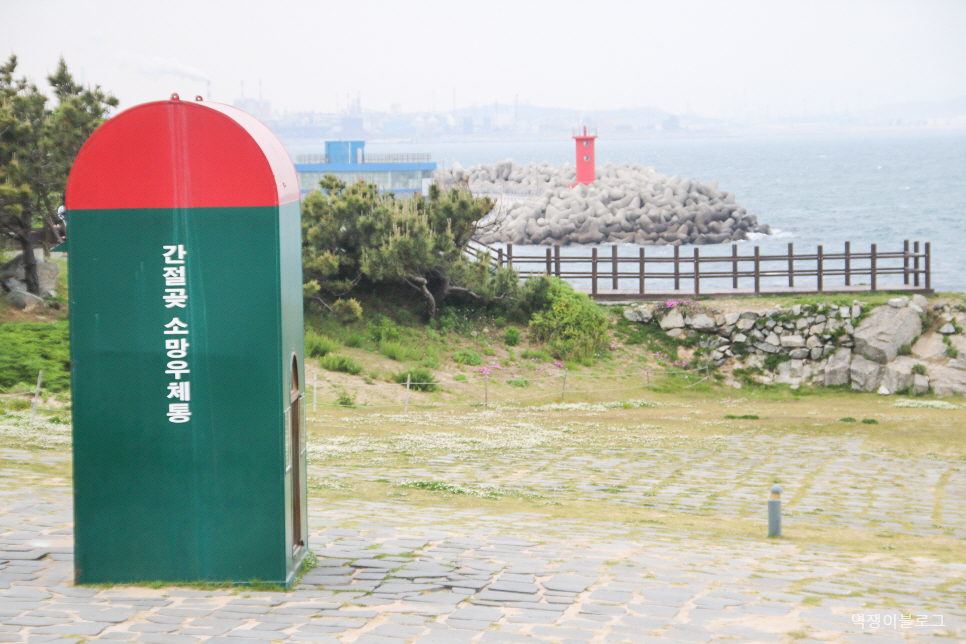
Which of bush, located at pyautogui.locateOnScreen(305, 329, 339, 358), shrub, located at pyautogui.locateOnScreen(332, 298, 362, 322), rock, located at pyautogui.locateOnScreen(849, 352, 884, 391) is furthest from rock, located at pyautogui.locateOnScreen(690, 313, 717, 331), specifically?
bush, located at pyautogui.locateOnScreen(305, 329, 339, 358)

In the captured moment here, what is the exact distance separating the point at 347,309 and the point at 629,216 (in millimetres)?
36481

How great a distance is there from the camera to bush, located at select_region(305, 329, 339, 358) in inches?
786

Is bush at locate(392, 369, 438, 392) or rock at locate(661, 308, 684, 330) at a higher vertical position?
rock at locate(661, 308, 684, 330)

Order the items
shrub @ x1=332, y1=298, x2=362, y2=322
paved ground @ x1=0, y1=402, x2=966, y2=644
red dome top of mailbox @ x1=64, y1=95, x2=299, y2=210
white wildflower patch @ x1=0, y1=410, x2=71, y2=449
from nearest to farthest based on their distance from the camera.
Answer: paved ground @ x1=0, y1=402, x2=966, y2=644, red dome top of mailbox @ x1=64, y1=95, x2=299, y2=210, white wildflower patch @ x1=0, y1=410, x2=71, y2=449, shrub @ x1=332, y1=298, x2=362, y2=322

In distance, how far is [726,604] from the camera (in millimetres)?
6004

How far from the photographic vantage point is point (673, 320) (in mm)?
24172

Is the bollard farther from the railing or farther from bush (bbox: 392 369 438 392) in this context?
the railing

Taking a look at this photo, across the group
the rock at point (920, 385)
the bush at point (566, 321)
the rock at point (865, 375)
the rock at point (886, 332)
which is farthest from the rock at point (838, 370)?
the bush at point (566, 321)

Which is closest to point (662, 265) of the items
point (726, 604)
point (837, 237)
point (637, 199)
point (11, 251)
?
point (637, 199)

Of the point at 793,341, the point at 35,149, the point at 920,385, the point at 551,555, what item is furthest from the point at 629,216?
the point at 551,555

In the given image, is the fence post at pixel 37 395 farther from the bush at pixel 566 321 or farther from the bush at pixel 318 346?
the bush at pixel 566 321

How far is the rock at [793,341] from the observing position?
2278 centimetres

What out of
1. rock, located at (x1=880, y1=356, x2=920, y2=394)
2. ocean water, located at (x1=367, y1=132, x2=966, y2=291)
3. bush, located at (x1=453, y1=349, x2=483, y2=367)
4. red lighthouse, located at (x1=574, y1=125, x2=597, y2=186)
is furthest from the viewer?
red lighthouse, located at (x1=574, y1=125, x2=597, y2=186)

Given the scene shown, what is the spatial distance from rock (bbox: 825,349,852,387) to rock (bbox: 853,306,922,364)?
1.64ft
